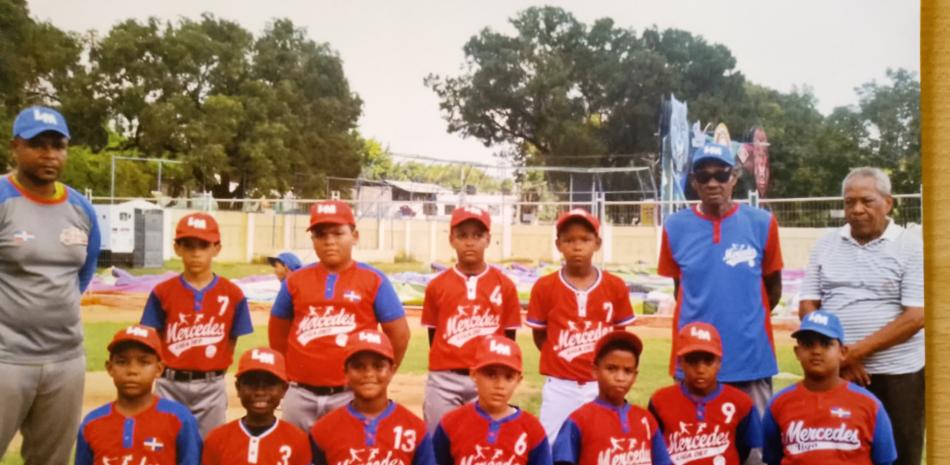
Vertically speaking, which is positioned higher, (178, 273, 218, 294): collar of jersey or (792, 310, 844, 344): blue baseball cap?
(178, 273, 218, 294): collar of jersey

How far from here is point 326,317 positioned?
10.9ft

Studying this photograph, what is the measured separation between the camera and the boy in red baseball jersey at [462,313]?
3.47 m

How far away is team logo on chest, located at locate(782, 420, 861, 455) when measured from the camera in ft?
9.57

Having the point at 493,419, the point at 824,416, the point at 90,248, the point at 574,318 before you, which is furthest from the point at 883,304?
the point at 90,248

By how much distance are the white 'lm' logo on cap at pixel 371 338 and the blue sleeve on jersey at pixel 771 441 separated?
55.0 inches

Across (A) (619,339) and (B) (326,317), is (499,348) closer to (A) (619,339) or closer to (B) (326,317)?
(A) (619,339)

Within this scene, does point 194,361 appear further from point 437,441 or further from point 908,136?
point 908,136

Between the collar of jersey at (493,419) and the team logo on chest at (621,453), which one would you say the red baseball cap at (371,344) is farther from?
the team logo on chest at (621,453)

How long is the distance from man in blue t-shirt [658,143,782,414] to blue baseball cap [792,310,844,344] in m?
0.20

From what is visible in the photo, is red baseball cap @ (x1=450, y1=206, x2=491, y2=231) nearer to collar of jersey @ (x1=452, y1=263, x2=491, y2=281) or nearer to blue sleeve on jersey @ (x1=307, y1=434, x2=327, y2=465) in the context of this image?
collar of jersey @ (x1=452, y1=263, x2=491, y2=281)

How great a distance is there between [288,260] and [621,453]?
2142 millimetres

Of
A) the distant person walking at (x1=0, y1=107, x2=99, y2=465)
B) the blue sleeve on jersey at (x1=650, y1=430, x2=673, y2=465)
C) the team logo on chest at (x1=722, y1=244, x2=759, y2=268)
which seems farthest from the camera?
the team logo on chest at (x1=722, y1=244, x2=759, y2=268)

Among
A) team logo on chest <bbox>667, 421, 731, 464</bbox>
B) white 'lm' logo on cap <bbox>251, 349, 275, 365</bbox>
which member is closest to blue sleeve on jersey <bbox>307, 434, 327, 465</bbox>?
white 'lm' logo on cap <bbox>251, 349, 275, 365</bbox>

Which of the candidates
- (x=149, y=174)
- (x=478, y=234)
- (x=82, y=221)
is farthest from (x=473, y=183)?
(x=82, y=221)
